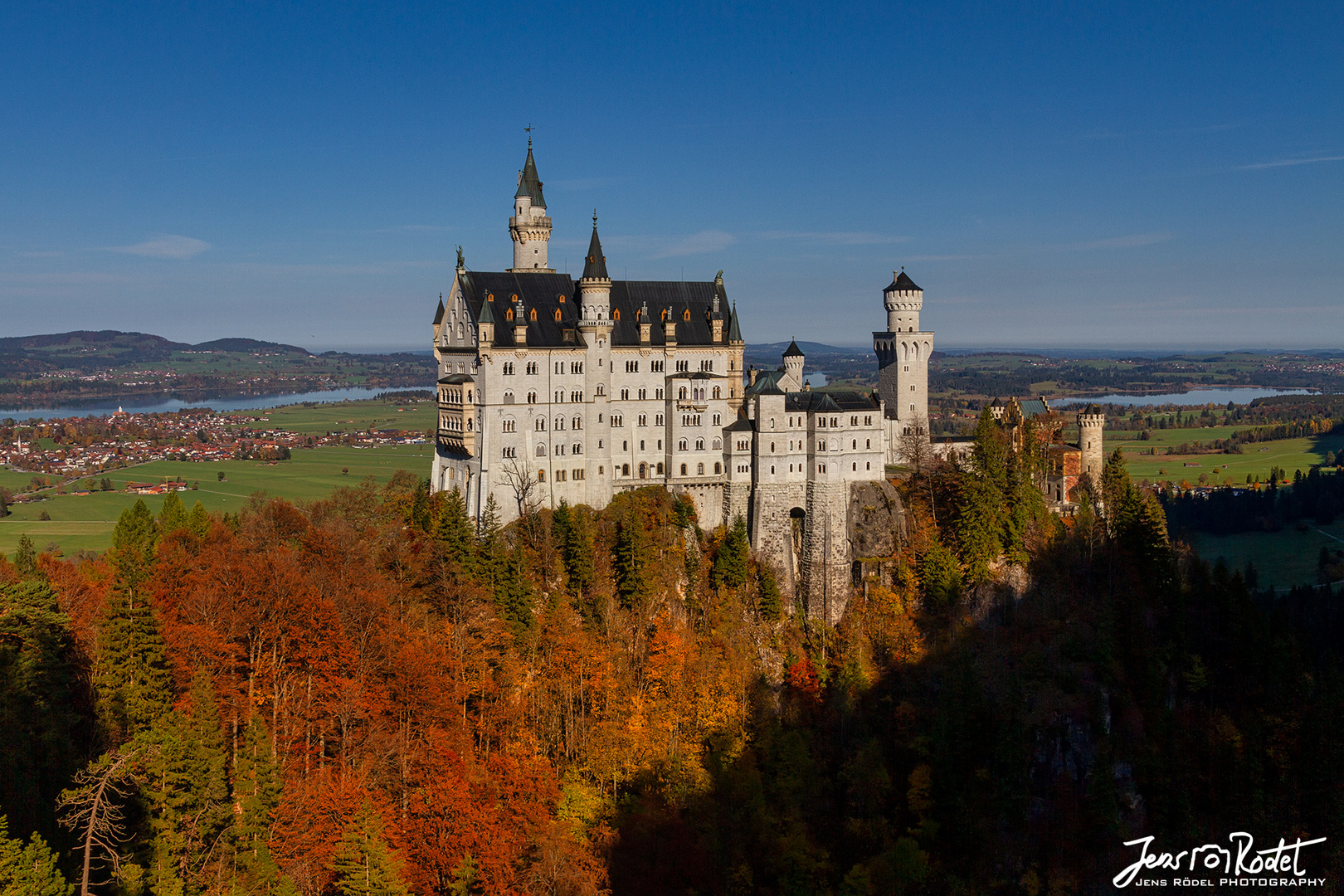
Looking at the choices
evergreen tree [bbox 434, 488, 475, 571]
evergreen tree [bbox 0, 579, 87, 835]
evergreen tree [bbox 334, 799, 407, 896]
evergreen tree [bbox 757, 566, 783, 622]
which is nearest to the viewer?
evergreen tree [bbox 0, 579, 87, 835]

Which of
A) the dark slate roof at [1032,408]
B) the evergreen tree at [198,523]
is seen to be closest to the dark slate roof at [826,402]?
the dark slate roof at [1032,408]

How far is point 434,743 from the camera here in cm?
4681

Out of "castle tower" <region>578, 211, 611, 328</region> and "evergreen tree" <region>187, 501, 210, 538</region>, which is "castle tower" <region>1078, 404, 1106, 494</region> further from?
"evergreen tree" <region>187, 501, 210, 538</region>

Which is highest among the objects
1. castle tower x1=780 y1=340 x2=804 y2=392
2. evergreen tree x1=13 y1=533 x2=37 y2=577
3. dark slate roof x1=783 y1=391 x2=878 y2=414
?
castle tower x1=780 y1=340 x2=804 y2=392

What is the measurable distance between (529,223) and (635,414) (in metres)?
14.4

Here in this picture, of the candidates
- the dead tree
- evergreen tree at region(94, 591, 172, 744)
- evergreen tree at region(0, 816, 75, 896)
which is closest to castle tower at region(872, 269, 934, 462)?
evergreen tree at region(94, 591, 172, 744)

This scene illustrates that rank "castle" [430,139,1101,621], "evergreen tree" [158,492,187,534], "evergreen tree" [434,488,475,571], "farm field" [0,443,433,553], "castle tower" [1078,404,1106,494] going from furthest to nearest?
"farm field" [0,443,433,553], "castle tower" [1078,404,1106,494], "castle" [430,139,1101,621], "evergreen tree" [158,492,187,534], "evergreen tree" [434,488,475,571]

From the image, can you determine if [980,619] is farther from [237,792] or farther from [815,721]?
[237,792]

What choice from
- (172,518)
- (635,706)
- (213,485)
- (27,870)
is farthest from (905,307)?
(213,485)

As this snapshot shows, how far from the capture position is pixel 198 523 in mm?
65312

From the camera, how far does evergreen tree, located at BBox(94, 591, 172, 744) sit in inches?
1677

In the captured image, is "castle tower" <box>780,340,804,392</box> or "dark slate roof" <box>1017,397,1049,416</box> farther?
"dark slate roof" <box>1017,397,1049,416</box>

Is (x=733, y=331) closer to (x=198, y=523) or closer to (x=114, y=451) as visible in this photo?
(x=198, y=523)

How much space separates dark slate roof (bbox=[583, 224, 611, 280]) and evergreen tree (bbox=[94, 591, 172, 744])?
33.5 meters
